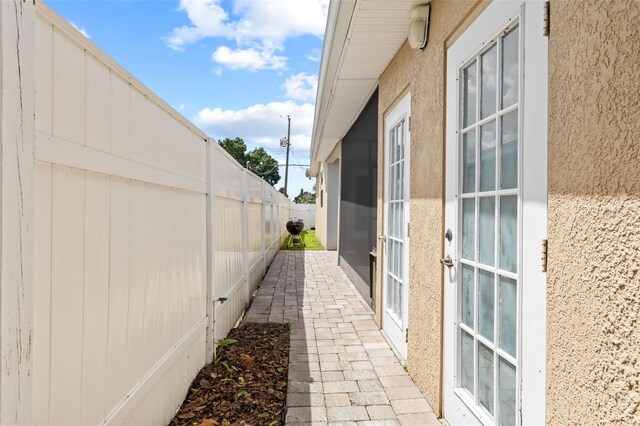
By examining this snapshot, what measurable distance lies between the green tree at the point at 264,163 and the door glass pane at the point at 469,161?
158 ft

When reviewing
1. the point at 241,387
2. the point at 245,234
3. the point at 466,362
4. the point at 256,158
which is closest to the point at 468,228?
the point at 466,362

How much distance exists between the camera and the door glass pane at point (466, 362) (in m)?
2.29

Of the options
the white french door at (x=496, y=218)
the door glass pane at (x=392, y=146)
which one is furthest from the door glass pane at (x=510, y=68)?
the door glass pane at (x=392, y=146)

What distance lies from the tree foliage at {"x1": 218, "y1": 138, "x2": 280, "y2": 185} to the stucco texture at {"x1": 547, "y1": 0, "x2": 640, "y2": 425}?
46480mm

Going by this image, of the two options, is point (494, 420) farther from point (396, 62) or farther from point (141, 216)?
point (396, 62)

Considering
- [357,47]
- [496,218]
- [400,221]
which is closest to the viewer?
[496,218]

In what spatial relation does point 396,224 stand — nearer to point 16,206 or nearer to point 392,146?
point 392,146

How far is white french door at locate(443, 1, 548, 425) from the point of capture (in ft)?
5.31

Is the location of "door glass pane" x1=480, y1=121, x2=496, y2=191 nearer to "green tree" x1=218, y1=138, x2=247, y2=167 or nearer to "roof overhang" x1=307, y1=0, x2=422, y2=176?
"roof overhang" x1=307, y1=0, x2=422, y2=176

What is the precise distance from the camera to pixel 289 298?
6.25 metres

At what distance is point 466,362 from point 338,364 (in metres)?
1.50

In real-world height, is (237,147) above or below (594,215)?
above

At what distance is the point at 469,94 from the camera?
7.73 ft

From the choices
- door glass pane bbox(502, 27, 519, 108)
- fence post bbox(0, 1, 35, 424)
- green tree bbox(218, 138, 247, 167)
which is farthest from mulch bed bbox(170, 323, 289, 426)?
green tree bbox(218, 138, 247, 167)
